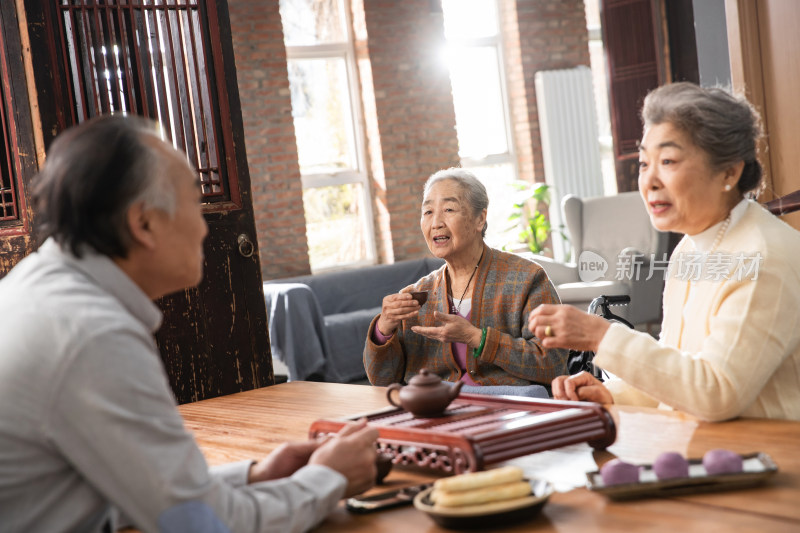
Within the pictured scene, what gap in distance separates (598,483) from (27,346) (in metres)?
0.79

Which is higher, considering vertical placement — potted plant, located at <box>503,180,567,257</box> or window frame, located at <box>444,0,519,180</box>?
window frame, located at <box>444,0,519,180</box>

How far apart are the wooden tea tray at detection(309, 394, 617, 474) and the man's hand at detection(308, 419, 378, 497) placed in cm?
13

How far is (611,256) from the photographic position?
8.13 m

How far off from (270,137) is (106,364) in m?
7.27

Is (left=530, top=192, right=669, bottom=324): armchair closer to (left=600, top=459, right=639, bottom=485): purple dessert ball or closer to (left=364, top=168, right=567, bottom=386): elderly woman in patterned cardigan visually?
(left=364, top=168, right=567, bottom=386): elderly woman in patterned cardigan

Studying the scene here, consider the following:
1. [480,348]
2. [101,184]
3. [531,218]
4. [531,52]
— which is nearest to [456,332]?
[480,348]

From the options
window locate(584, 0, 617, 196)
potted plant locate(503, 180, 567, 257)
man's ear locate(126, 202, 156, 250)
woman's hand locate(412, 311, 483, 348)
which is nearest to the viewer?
man's ear locate(126, 202, 156, 250)

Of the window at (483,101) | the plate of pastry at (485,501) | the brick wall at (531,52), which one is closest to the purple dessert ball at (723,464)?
the plate of pastry at (485,501)

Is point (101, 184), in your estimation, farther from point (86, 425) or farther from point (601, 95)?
point (601, 95)

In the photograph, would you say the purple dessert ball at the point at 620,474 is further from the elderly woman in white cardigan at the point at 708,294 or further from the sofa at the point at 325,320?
the sofa at the point at 325,320

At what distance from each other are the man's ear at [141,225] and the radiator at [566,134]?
8.69m

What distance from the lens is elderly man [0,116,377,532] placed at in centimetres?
108

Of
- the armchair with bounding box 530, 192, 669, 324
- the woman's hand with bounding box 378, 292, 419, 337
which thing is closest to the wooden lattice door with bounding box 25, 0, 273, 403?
the woman's hand with bounding box 378, 292, 419, 337

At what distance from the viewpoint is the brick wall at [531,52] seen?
9.69m
